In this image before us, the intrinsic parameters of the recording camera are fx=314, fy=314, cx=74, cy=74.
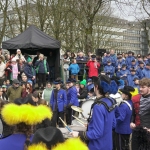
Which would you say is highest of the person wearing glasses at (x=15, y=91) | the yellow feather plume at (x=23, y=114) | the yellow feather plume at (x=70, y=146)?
the yellow feather plume at (x=23, y=114)

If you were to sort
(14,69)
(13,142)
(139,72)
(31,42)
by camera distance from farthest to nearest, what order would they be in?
(139,72) → (31,42) → (14,69) → (13,142)

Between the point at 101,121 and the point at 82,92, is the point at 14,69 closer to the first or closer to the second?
the point at 82,92

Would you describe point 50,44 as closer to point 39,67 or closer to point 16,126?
point 39,67

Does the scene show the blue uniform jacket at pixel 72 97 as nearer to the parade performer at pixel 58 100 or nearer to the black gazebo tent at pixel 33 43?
the parade performer at pixel 58 100

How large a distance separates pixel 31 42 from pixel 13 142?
1212 centimetres

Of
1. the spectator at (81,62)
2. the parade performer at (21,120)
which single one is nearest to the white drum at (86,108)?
the parade performer at (21,120)

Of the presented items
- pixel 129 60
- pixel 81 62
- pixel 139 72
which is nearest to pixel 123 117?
pixel 139 72

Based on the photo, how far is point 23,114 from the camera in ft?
9.44

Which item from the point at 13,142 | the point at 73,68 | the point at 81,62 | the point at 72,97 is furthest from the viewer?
the point at 81,62

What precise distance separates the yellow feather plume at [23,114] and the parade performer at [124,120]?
3.66 meters

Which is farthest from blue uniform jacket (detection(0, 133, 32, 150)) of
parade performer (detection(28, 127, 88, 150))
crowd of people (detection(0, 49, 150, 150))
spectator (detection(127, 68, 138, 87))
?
spectator (detection(127, 68, 138, 87))

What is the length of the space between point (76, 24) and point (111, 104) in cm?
3134

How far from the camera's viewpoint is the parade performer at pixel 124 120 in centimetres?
642

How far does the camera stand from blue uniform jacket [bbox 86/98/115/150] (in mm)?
3941
